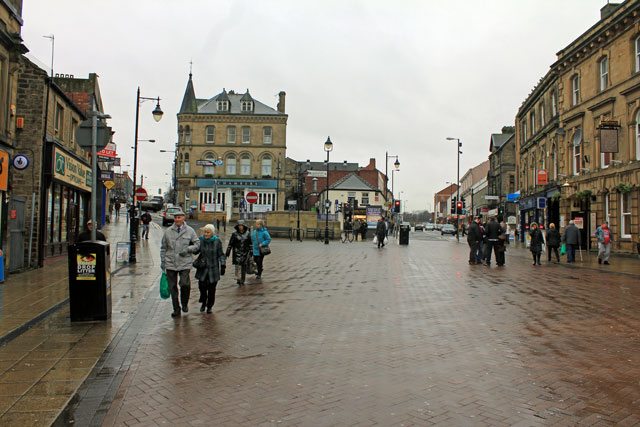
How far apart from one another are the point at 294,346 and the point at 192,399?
2.25 meters

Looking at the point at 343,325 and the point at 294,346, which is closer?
the point at 294,346

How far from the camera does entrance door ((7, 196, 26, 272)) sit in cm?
1373

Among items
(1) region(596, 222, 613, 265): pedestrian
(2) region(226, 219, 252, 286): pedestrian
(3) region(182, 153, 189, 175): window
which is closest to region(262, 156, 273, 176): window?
(3) region(182, 153, 189, 175): window

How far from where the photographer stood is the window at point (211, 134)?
230ft

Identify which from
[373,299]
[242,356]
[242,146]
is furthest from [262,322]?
[242,146]

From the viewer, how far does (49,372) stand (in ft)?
19.2

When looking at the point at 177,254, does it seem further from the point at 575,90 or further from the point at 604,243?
the point at 575,90

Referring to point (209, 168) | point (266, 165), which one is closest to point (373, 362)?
point (266, 165)

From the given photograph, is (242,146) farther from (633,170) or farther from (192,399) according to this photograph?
(192,399)

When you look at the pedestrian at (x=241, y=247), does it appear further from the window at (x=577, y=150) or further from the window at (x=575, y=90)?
the window at (x=575, y=90)

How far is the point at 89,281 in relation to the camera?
846cm

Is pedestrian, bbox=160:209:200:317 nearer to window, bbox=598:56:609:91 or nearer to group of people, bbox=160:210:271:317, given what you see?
group of people, bbox=160:210:271:317

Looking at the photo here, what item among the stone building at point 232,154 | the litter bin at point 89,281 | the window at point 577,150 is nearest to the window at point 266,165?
the stone building at point 232,154

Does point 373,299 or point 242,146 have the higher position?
point 242,146
